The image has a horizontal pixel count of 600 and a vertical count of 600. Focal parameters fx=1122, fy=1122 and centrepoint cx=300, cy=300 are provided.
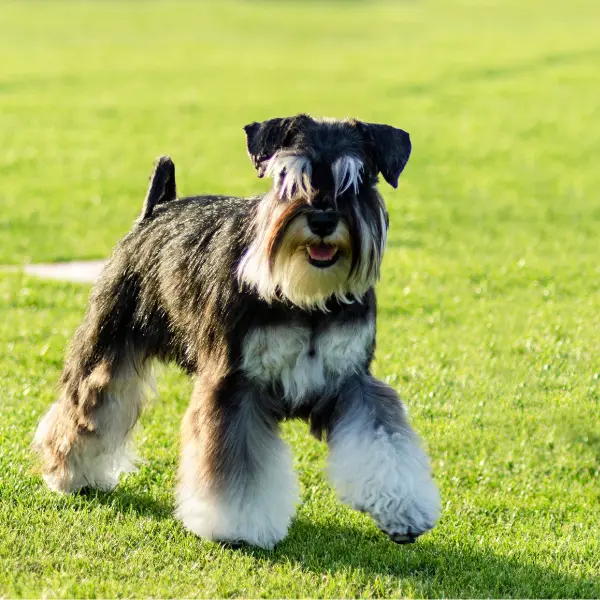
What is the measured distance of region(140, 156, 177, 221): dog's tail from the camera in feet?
22.2

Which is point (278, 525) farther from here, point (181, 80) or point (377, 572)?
point (181, 80)

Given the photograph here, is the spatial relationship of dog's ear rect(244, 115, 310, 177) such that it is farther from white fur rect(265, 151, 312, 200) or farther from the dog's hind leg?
the dog's hind leg

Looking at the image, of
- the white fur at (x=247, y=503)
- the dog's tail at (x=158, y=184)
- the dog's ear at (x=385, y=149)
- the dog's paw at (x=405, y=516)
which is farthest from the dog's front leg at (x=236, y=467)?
the dog's tail at (x=158, y=184)

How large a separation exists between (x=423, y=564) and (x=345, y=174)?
6.66ft

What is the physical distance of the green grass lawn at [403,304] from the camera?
5.64 m

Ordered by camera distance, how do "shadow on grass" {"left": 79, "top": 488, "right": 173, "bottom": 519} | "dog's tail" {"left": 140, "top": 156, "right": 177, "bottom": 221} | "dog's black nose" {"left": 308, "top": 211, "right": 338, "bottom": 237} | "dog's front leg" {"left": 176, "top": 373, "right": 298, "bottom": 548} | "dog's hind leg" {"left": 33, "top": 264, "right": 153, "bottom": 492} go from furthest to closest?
"dog's tail" {"left": 140, "top": 156, "right": 177, "bottom": 221} < "dog's hind leg" {"left": 33, "top": 264, "right": 153, "bottom": 492} < "shadow on grass" {"left": 79, "top": 488, "right": 173, "bottom": 519} < "dog's front leg" {"left": 176, "top": 373, "right": 298, "bottom": 548} < "dog's black nose" {"left": 308, "top": 211, "right": 338, "bottom": 237}

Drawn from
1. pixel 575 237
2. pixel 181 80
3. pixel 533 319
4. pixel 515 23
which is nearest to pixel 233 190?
pixel 575 237

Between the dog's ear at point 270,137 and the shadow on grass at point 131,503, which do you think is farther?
the shadow on grass at point 131,503

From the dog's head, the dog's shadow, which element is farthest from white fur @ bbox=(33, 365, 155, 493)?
the dog's head

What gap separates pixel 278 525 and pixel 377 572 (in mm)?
554

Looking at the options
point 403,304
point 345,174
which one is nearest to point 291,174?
point 345,174

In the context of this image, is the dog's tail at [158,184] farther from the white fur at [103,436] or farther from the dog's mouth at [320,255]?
the dog's mouth at [320,255]

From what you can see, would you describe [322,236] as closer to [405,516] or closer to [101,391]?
[405,516]

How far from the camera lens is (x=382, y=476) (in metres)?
5.42
